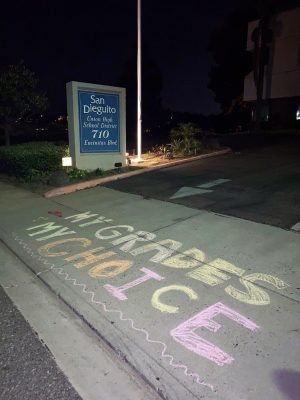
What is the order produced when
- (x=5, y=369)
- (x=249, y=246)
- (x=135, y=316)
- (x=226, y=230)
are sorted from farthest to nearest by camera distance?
1. (x=226, y=230)
2. (x=249, y=246)
3. (x=135, y=316)
4. (x=5, y=369)

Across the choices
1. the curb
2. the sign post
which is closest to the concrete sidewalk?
the curb

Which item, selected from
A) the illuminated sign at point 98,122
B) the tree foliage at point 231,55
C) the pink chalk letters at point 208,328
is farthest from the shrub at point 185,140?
the tree foliage at point 231,55

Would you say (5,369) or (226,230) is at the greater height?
(226,230)

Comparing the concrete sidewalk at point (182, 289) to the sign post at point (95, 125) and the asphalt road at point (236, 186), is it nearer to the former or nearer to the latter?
the asphalt road at point (236, 186)

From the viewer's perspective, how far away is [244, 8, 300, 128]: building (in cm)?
2267

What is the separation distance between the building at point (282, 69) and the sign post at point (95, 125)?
52.5 ft

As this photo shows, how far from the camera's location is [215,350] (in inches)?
123

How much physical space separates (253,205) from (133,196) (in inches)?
116

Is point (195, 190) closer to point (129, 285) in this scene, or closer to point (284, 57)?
point (129, 285)

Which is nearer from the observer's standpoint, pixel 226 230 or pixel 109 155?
pixel 226 230

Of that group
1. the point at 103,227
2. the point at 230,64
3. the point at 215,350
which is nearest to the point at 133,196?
the point at 103,227

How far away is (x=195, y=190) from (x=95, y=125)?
14.6ft

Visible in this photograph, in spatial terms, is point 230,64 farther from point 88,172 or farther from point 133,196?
point 133,196

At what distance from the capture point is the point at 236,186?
8812 millimetres
